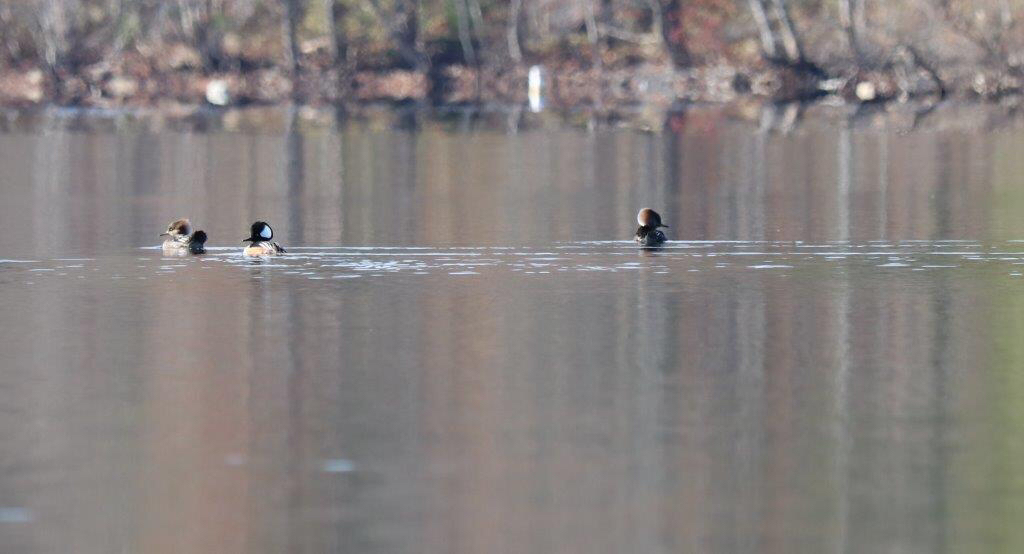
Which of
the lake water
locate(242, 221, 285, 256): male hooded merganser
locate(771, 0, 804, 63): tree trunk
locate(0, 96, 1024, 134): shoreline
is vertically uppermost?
locate(771, 0, 804, 63): tree trunk

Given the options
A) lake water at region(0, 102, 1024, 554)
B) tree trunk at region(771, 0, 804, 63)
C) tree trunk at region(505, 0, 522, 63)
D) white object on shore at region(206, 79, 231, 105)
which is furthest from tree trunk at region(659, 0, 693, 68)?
lake water at region(0, 102, 1024, 554)

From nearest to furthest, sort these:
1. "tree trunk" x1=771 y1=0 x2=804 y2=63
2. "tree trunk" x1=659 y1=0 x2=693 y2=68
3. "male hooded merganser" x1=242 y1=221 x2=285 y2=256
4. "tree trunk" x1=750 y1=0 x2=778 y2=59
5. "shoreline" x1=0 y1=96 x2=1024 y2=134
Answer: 1. "male hooded merganser" x1=242 y1=221 x2=285 y2=256
2. "shoreline" x1=0 y1=96 x2=1024 y2=134
3. "tree trunk" x1=771 y1=0 x2=804 y2=63
4. "tree trunk" x1=750 y1=0 x2=778 y2=59
5. "tree trunk" x1=659 y1=0 x2=693 y2=68

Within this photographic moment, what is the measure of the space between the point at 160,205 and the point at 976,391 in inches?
508

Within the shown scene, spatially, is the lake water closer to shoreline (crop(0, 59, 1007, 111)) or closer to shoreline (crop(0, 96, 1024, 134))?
shoreline (crop(0, 96, 1024, 134))

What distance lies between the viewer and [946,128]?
113 ft

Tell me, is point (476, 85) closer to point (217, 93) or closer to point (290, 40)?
point (290, 40)

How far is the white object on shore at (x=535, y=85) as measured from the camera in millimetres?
50269

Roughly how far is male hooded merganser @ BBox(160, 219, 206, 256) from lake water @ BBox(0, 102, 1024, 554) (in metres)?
0.18

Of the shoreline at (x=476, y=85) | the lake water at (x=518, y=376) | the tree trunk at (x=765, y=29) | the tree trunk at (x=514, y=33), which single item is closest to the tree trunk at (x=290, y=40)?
the shoreline at (x=476, y=85)

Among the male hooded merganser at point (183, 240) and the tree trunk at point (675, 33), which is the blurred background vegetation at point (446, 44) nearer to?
the tree trunk at point (675, 33)

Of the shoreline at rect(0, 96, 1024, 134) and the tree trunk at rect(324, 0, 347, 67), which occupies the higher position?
the tree trunk at rect(324, 0, 347, 67)

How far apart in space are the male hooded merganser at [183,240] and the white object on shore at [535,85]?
33.5 metres

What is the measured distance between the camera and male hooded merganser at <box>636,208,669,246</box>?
50.9 feet

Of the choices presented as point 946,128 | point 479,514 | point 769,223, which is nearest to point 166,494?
point 479,514
